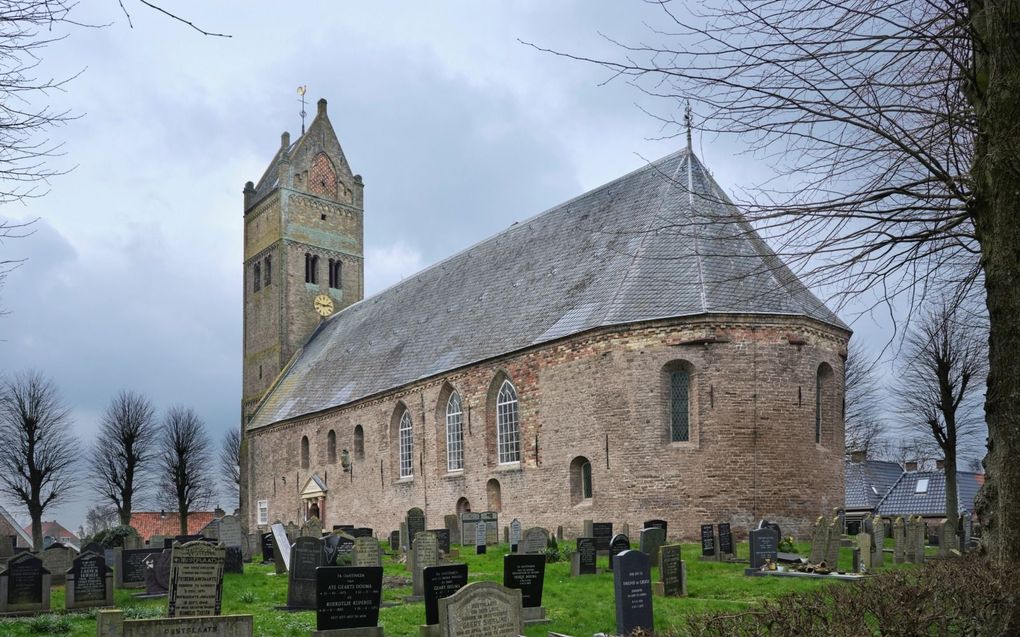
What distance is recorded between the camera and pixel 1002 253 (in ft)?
26.1

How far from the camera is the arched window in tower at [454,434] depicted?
2984 centimetres

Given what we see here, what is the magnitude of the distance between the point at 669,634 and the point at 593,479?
→ 59.7 feet

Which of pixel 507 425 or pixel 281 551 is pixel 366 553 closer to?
pixel 281 551

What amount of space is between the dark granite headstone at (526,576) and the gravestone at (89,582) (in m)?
6.90

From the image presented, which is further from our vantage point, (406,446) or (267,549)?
(406,446)

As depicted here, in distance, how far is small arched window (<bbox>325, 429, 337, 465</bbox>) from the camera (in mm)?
36594

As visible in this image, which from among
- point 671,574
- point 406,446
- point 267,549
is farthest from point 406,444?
point 671,574

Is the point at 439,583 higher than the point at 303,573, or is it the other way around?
the point at 439,583

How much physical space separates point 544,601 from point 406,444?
19314 millimetres

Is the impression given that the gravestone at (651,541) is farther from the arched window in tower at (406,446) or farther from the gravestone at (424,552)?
the arched window in tower at (406,446)

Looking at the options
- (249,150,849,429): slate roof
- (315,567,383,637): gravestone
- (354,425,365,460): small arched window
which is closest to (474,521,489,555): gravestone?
(249,150,849,429): slate roof

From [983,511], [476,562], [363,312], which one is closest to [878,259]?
[983,511]

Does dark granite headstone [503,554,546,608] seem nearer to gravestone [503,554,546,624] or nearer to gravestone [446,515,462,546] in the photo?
gravestone [503,554,546,624]

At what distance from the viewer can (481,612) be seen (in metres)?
9.28
